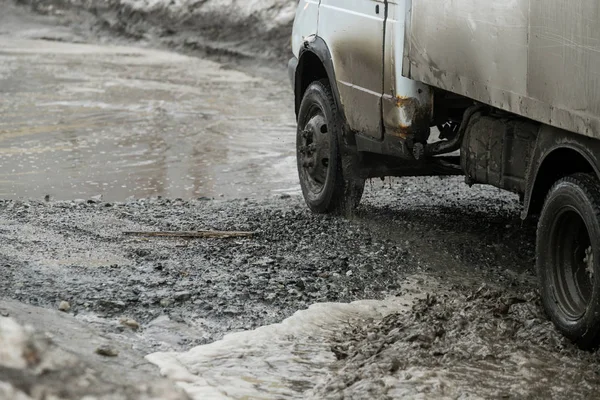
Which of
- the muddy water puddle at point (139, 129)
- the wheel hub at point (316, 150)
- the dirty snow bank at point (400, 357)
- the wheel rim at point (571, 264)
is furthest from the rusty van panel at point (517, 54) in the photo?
the muddy water puddle at point (139, 129)

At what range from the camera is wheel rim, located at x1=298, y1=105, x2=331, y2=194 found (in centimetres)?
797

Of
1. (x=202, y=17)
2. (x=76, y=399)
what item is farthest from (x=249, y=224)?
(x=202, y=17)

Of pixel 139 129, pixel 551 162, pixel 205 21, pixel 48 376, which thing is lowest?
pixel 139 129

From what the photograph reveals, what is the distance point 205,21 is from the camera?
68.2ft

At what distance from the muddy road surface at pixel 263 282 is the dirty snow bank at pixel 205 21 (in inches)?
313

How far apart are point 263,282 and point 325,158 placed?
207cm

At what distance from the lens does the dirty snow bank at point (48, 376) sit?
3850 mm

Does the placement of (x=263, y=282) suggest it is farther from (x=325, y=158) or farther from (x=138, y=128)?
(x=138, y=128)

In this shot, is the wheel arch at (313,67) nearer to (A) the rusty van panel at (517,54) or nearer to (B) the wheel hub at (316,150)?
(B) the wheel hub at (316,150)

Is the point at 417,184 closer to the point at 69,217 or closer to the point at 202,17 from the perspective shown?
the point at 69,217

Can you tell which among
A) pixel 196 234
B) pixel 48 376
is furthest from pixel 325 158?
pixel 48 376

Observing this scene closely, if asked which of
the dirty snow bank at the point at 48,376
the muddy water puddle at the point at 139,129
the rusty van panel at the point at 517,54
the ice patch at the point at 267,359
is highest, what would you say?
the rusty van panel at the point at 517,54

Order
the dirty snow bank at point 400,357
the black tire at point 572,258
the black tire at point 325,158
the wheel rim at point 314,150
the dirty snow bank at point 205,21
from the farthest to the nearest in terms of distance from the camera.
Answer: the dirty snow bank at point 205,21
the wheel rim at point 314,150
the black tire at point 325,158
the black tire at point 572,258
the dirty snow bank at point 400,357

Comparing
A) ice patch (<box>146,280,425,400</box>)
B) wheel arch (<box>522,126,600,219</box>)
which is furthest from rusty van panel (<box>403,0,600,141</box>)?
ice patch (<box>146,280,425,400</box>)
